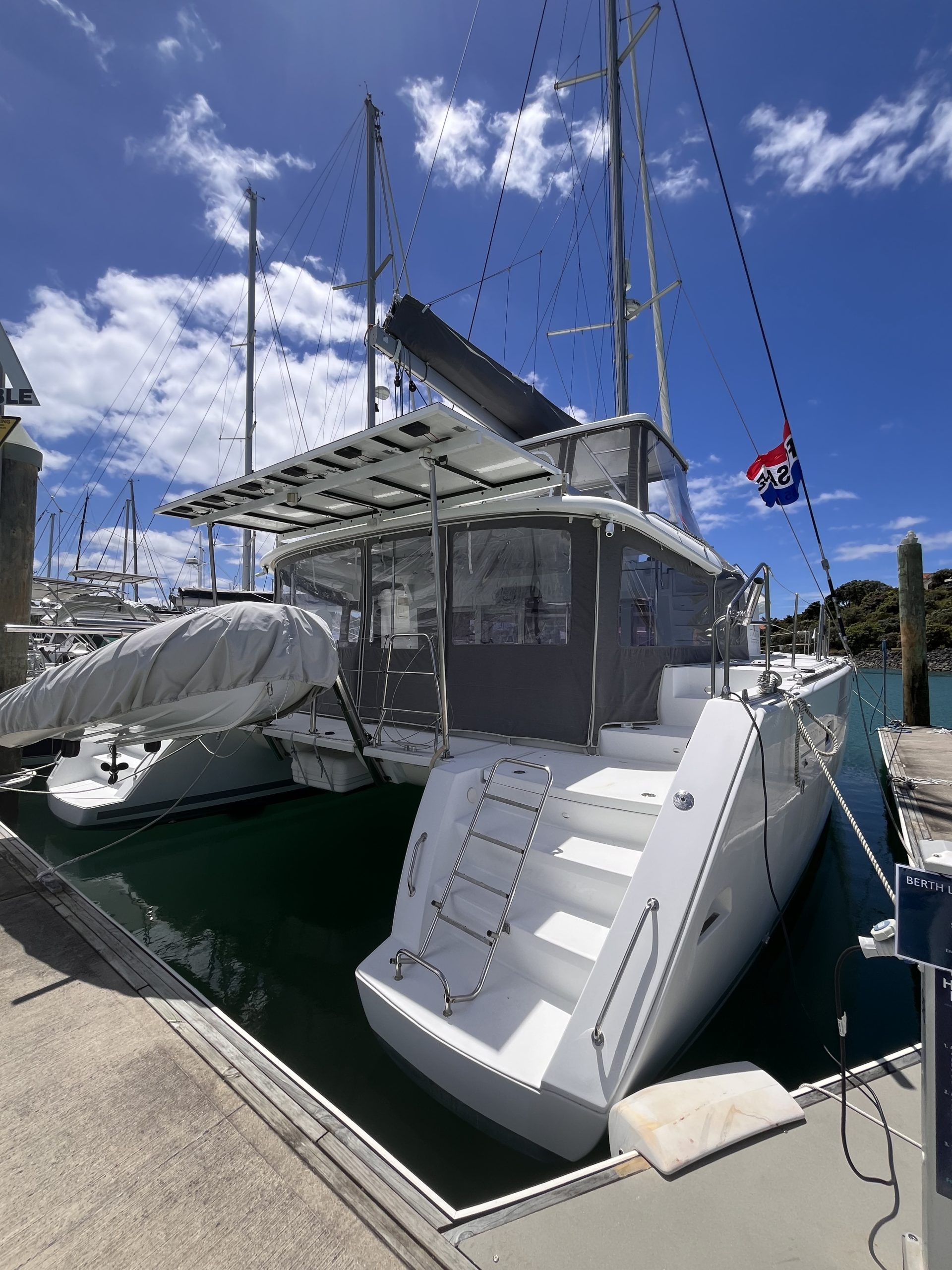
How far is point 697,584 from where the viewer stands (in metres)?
5.80

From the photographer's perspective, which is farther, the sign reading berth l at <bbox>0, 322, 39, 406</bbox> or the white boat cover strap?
the sign reading berth l at <bbox>0, 322, 39, 406</bbox>

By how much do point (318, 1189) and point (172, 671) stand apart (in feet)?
7.95

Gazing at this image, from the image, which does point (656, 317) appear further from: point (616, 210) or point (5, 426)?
point (5, 426)

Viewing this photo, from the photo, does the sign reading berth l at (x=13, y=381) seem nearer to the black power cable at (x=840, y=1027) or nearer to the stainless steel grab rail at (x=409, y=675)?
the stainless steel grab rail at (x=409, y=675)

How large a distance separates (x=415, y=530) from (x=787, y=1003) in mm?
4227

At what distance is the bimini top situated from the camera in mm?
3549

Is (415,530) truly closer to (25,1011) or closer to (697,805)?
(697,805)

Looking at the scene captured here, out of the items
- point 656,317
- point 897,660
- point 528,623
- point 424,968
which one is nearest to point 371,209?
point 656,317

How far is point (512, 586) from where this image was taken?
188 inches

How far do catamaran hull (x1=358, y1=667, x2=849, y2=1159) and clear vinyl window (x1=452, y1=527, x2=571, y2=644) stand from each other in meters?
1.83

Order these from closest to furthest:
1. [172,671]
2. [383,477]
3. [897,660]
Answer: [172,671] → [383,477] → [897,660]

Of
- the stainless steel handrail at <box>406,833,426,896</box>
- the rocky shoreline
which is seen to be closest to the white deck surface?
the stainless steel handrail at <box>406,833,426,896</box>

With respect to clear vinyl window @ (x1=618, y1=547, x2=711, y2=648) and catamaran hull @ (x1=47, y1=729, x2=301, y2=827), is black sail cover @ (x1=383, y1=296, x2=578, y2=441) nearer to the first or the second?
clear vinyl window @ (x1=618, y1=547, x2=711, y2=648)

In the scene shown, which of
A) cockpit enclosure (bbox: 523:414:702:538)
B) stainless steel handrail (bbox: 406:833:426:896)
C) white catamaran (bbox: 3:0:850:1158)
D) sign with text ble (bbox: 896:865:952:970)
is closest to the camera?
sign with text ble (bbox: 896:865:952:970)
